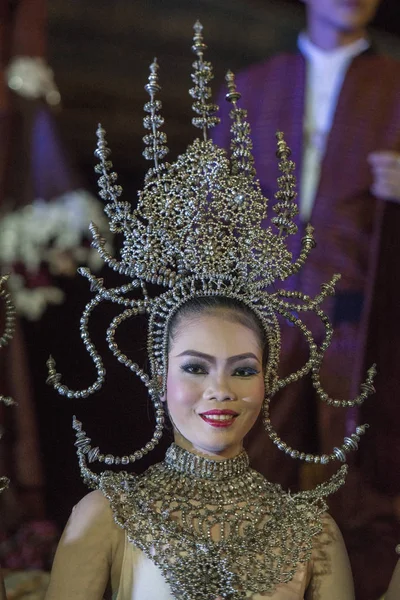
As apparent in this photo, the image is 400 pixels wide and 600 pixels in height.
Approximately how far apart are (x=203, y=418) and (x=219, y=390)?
8 cm

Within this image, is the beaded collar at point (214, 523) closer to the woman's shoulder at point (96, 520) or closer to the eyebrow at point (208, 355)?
the woman's shoulder at point (96, 520)

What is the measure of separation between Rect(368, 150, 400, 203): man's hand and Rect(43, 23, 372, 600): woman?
665 mm

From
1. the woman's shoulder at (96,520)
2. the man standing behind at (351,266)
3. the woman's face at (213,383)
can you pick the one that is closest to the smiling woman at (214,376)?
the woman's face at (213,383)

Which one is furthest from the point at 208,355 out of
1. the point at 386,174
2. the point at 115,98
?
the point at 115,98

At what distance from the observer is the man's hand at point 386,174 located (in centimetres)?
261

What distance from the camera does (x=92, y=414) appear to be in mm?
2693

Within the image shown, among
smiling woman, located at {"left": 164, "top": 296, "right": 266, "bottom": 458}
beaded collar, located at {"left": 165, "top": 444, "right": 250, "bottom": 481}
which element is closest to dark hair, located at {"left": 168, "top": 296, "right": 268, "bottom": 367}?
smiling woman, located at {"left": 164, "top": 296, "right": 266, "bottom": 458}

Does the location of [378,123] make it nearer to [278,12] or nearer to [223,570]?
[278,12]

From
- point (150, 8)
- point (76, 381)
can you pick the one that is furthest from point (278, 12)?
point (76, 381)

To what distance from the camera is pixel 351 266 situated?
2590 mm

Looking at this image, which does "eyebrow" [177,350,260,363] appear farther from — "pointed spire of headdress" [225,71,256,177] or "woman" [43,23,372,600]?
"pointed spire of headdress" [225,71,256,177]

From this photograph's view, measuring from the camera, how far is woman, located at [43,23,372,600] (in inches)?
71.2

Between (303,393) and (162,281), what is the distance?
850mm

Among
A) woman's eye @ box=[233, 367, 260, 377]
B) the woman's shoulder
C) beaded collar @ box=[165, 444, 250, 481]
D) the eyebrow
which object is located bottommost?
the woman's shoulder
